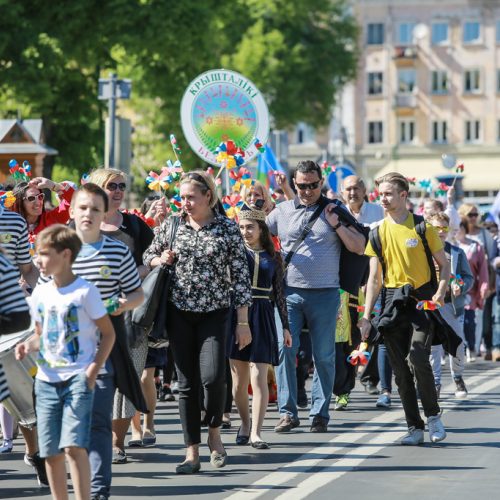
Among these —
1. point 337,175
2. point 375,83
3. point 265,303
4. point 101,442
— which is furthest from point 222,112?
point 375,83

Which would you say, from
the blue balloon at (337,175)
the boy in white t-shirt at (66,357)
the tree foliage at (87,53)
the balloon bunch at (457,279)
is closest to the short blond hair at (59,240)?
the boy in white t-shirt at (66,357)

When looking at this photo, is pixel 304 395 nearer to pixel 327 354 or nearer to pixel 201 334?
pixel 327 354

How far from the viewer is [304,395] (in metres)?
13.5

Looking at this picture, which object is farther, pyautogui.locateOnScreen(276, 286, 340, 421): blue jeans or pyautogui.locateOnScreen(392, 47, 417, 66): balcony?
pyautogui.locateOnScreen(392, 47, 417, 66): balcony

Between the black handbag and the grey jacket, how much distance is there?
6.42 m

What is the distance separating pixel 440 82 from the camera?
272ft

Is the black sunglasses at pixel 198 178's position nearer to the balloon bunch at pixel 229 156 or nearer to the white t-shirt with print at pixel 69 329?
the white t-shirt with print at pixel 69 329

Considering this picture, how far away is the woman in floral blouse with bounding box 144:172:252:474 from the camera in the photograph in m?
9.29

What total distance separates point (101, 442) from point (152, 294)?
1538 millimetres

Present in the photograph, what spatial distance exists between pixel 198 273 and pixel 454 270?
6725mm

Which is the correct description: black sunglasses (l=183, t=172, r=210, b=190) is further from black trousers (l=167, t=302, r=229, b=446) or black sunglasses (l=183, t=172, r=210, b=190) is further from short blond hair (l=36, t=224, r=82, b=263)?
short blond hair (l=36, t=224, r=82, b=263)

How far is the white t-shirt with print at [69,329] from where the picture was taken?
24.1 feet

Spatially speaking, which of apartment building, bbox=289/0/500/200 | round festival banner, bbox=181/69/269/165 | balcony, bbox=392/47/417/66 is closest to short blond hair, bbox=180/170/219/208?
round festival banner, bbox=181/69/269/165

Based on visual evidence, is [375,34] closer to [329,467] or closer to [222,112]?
[222,112]
